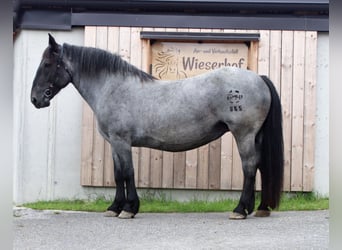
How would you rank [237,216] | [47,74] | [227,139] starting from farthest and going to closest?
1. [227,139]
2. [47,74]
3. [237,216]

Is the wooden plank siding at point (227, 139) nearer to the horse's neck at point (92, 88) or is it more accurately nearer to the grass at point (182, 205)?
the grass at point (182, 205)

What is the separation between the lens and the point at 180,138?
5770 millimetres

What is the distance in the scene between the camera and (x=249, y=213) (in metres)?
5.61

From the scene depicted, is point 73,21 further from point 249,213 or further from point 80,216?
point 249,213

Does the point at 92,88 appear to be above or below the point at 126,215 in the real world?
above

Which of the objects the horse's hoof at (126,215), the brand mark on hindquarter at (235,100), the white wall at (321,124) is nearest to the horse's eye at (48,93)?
the horse's hoof at (126,215)

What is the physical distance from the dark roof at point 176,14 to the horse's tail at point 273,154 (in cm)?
190

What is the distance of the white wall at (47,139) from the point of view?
Answer: 726 centimetres

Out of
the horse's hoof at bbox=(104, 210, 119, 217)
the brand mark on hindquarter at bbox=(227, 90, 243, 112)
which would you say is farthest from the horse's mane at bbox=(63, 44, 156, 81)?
the horse's hoof at bbox=(104, 210, 119, 217)

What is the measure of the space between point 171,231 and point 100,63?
2286mm

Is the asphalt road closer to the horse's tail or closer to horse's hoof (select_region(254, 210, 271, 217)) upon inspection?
horse's hoof (select_region(254, 210, 271, 217))

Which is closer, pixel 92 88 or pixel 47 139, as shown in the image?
pixel 92 88

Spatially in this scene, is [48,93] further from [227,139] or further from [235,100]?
[227,139]

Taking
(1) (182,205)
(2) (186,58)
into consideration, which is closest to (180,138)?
(1) (182,205)
